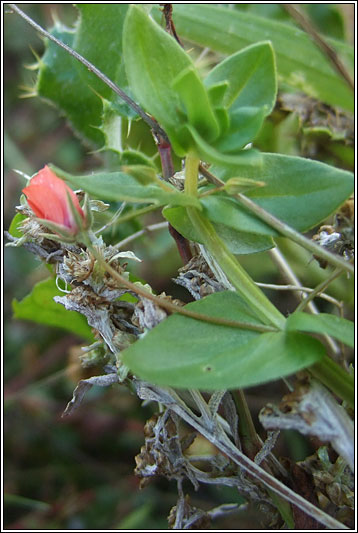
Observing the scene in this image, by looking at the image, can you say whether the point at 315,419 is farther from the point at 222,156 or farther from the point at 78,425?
the point at 78,425

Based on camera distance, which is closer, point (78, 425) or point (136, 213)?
point (136, 213)

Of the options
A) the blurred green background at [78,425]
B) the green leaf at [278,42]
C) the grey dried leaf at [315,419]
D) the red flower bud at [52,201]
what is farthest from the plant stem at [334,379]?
the green leaf at [278,42]

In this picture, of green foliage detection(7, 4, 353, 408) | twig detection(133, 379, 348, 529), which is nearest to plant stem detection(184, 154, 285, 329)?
green foliage detection(7, 4, 353, 408)

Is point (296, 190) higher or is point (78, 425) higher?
point (296, 190)

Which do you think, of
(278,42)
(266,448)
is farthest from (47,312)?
(278,42)

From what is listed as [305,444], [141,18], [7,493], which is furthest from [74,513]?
[141,18]

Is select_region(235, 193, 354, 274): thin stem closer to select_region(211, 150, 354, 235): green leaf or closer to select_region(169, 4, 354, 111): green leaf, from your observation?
select_region(211, 150, 354, 235): green leaf
